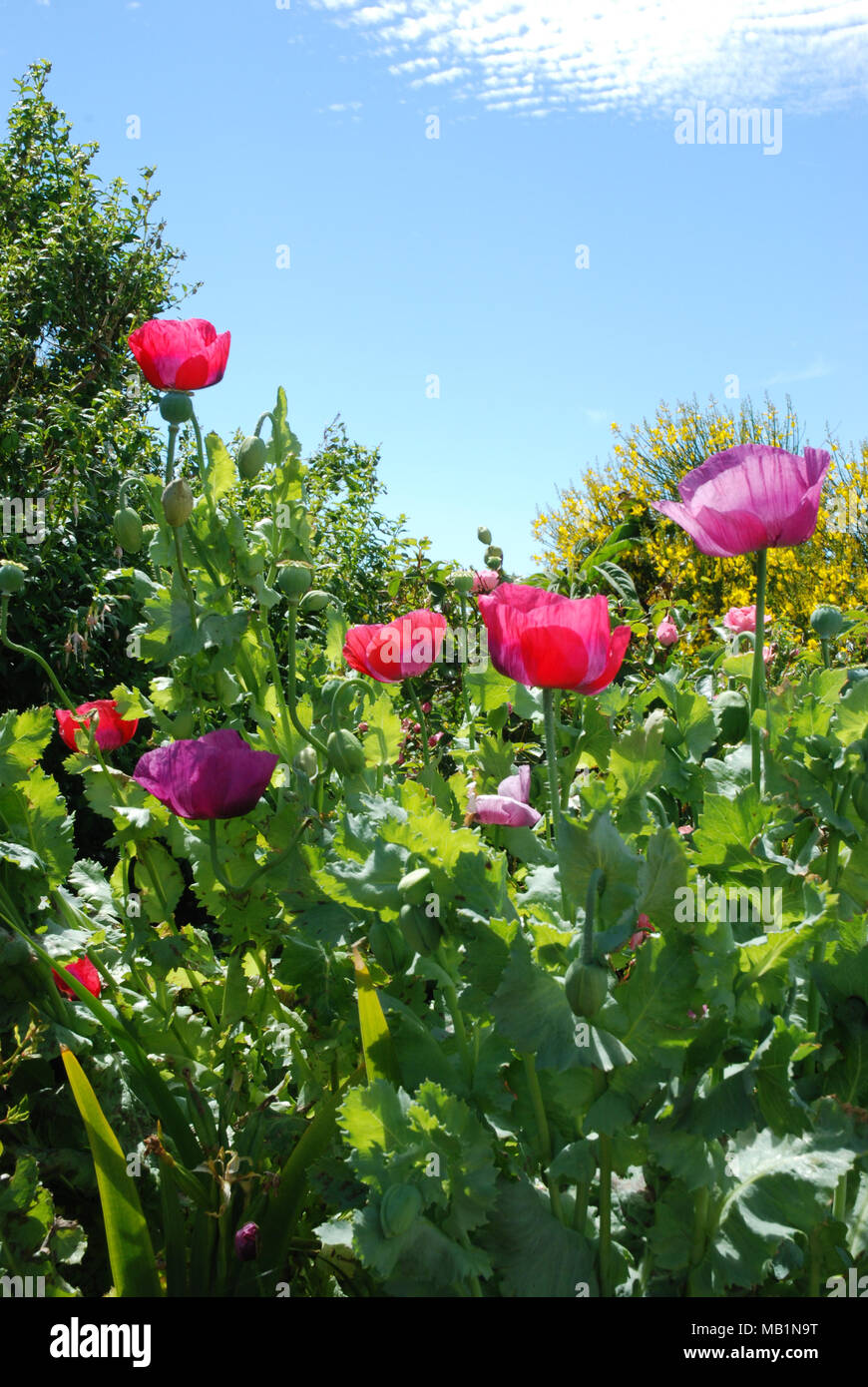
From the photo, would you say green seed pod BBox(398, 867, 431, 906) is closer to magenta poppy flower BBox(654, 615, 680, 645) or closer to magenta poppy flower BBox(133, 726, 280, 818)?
magenta poppy flower BBox(133, 726, 280, 818)

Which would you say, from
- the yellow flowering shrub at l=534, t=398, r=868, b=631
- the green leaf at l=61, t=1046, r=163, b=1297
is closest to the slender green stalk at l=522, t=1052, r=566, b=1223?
the green leaf at l=61, t=1046, r=163, b=1297

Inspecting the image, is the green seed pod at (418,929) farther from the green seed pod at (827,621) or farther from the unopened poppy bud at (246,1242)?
the green seed pod at (827,621)

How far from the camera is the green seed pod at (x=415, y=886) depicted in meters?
0.93

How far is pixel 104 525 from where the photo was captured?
14.7ft

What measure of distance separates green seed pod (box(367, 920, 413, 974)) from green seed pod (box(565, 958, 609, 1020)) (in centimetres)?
26

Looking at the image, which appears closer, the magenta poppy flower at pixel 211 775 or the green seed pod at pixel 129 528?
the magenta poppy flower at pixel 211 775

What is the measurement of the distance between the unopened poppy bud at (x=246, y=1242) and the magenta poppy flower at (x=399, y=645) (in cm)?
71

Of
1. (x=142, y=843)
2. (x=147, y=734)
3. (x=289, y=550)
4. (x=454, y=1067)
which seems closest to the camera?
(x=454, y=1067)

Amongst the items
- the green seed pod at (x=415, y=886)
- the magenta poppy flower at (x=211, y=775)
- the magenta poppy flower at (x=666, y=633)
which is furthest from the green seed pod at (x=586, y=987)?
the magenta poppy flower at (x=666, y=633)

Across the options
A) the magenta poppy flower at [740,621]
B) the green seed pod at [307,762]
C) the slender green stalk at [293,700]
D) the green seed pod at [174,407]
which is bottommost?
the green seed pod at [307,762]

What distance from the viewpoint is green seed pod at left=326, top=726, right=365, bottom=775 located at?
4.41 ft

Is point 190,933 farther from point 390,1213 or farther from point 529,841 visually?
point 390,1213
